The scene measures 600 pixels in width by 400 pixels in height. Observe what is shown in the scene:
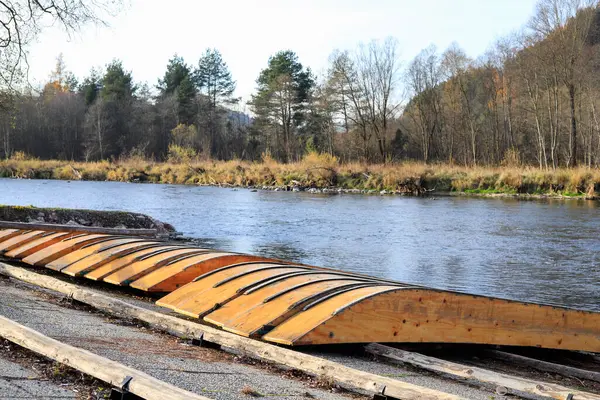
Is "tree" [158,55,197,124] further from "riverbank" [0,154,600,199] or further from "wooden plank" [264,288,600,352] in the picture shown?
"wooden plank" [264,288,600,352]

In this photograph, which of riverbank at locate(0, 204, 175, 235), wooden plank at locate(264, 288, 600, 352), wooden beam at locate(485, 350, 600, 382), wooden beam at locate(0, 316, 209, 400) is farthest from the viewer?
riverbank at locate(0, 204, 175, 235)

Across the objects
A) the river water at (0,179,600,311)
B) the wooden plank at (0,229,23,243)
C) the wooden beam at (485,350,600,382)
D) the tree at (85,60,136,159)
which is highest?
the tree at (85,60,136,159)

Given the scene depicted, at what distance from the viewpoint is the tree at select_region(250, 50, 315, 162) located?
70125 mm

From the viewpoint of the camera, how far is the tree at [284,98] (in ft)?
230

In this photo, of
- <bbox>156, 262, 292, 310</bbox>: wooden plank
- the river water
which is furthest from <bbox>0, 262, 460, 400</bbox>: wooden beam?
the river water

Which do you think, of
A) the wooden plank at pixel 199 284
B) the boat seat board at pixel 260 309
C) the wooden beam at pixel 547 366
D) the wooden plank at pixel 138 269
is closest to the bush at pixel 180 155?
the wooden plank at pixel 138 269

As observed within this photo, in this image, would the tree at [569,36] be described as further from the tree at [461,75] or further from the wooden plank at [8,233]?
the wooden plank at [8,233]

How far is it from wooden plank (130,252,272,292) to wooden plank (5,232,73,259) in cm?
324

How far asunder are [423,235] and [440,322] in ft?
45.8

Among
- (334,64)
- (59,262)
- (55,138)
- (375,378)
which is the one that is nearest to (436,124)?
(334,64)

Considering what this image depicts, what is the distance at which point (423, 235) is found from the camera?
21797mm

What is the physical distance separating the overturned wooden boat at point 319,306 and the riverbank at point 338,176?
30.2m

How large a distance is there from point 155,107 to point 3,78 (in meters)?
68.7

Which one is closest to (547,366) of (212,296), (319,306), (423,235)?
(319,306)
